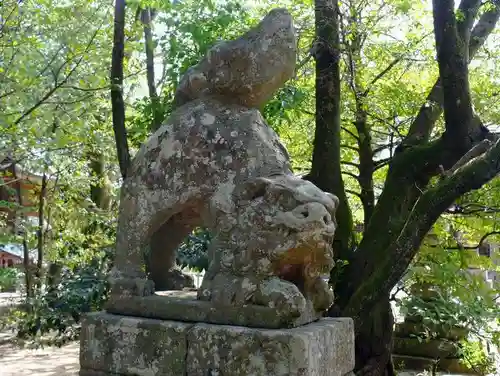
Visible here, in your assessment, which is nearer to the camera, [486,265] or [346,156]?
[486,265]

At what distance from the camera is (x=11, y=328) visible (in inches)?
404

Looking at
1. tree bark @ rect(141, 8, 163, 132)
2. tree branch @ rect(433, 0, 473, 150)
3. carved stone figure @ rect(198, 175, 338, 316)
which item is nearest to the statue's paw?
carved stone figure @ rect(198, 175, 338, 316)

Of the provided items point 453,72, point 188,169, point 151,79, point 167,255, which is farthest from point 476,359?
point 188,169

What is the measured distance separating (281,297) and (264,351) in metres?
0.26

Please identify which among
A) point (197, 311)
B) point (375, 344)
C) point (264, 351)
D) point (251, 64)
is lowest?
point (375, 344)

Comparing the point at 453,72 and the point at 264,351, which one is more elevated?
the point at 453,72

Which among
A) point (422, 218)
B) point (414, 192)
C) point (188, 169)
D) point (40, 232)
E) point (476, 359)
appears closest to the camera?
point (188, 169)

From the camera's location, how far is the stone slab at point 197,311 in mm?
2699

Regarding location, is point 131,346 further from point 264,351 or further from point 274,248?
point 274,248

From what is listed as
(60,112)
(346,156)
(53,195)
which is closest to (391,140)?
(346,156)

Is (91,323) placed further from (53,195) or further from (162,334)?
(53,195)

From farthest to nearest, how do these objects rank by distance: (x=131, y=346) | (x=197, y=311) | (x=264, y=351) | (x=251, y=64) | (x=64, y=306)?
(x=64, y=306) → (x=251, y=64) → (x=131, y=346) → (x=197, y=311) → (x=264, y=351)

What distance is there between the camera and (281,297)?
8.79 ft

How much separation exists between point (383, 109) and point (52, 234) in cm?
741
